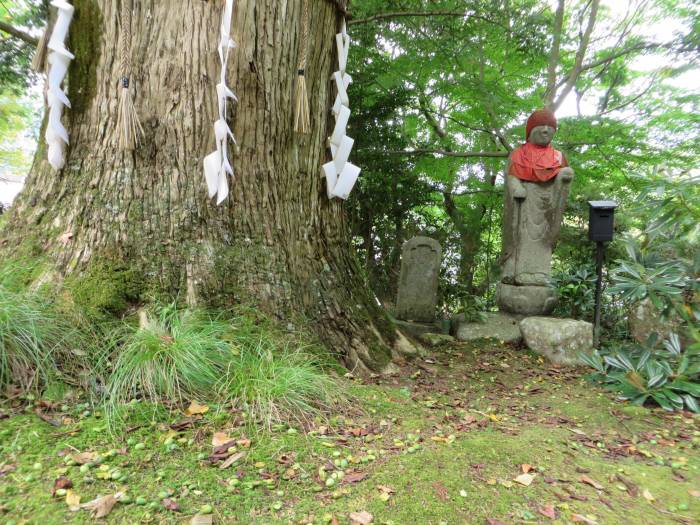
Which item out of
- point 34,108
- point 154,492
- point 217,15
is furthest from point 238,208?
point 34,108

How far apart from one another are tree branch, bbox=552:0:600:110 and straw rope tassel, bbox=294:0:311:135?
6.39m

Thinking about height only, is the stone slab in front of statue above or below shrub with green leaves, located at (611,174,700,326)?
below

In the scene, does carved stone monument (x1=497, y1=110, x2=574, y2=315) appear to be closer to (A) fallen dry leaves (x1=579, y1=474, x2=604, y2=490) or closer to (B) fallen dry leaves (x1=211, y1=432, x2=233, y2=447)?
(A) fallen dry leaves (x1=579, y1=474, x2=604, y2=490)

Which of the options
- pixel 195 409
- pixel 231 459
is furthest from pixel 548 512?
pixel 195 409

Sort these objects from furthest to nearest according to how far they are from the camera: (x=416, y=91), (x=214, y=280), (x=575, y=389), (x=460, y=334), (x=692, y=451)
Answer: (x=416, y=91)
(x=460, y=334)
(x=575, y=389)
(x=214, y=280)
(x=692, y=451)

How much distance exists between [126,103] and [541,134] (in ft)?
13.7

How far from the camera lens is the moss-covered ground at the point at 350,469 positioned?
4.75ft

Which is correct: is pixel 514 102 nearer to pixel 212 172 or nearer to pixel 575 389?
pixel 575 389

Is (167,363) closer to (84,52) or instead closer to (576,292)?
(84,52)

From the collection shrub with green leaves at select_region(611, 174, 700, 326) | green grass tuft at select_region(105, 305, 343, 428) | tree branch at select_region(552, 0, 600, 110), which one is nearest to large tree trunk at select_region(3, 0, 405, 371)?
green grass tuft at select_region(105, 305, 343, 428)

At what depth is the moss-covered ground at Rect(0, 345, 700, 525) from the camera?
1.45 m

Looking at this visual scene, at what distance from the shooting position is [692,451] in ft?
7.51

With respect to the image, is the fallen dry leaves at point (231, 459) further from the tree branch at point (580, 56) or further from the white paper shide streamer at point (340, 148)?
the tree branch at point (580, 56)

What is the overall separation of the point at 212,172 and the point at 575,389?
120 inches
